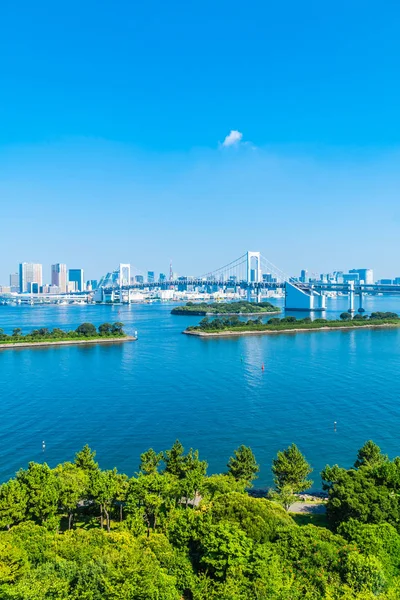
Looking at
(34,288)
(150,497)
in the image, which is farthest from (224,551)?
(34,288)

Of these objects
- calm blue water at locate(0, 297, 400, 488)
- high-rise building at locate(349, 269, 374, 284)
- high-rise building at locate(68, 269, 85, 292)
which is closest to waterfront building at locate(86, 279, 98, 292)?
high-rise building at locate(68, 269, 85, 292)

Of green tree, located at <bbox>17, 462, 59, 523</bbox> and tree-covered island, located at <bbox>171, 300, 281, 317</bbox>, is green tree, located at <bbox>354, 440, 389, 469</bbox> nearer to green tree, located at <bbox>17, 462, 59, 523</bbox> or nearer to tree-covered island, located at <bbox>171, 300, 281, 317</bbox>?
green tree, located at <bbox>17, 462, 59, 523</bbox>

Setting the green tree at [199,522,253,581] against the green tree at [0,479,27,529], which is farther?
the green tree at [0,479,27,529]

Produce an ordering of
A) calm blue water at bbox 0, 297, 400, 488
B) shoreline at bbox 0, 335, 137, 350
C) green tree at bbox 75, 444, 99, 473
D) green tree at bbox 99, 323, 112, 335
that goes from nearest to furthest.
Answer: green tree at bbox 75, 444, 99, 473 → calm blue water at bbox 0, 297, 400, 488 → shoreline at bbox 0, 335, 137, 350 → green tree at bbox 99, 323, 112, 335

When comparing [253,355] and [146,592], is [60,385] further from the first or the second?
[146,592]

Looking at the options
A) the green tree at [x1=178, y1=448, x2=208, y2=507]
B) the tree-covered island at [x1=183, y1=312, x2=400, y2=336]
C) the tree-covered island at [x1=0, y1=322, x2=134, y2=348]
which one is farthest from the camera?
the tree-covered island at [x1=183, y1=312, x2=400, y2=336]

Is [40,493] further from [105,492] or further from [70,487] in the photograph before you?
[105,492]
